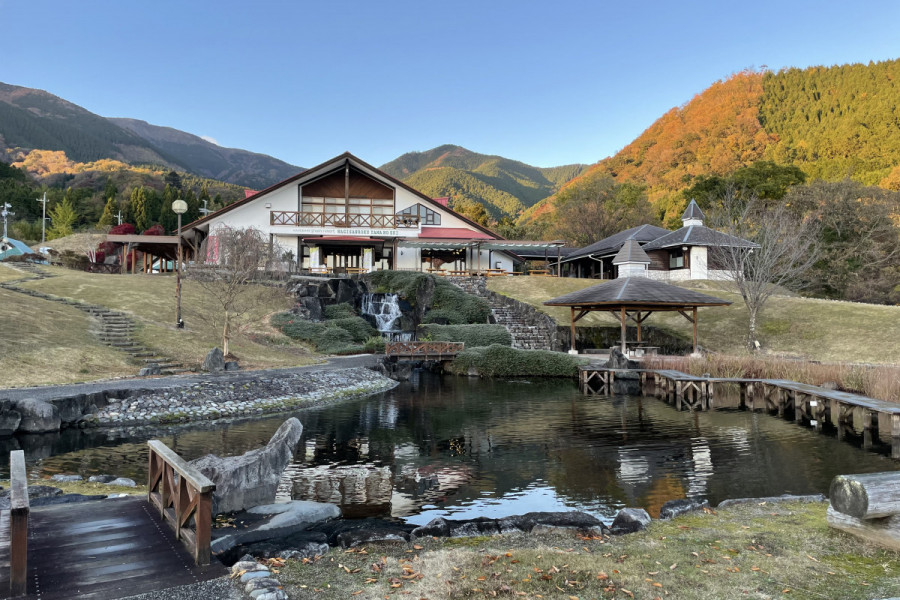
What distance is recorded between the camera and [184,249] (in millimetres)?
52469

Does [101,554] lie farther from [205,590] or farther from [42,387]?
[42,387]

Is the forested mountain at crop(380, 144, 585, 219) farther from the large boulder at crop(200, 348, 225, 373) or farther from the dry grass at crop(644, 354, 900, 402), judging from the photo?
the large boulder at crop(200, 348, 225, 373)

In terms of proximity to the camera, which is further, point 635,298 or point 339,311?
point 339,311

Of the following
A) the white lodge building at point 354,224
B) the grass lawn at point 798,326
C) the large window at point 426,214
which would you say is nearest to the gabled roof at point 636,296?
the grass lawn at point 798,326

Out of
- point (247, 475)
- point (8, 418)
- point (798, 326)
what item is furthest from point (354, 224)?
point (247, 475)

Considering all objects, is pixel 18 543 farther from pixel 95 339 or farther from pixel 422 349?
pixel 422 349

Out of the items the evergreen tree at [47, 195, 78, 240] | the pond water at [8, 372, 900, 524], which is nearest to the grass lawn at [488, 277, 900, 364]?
the pond water at [8, 372, 900, 524]

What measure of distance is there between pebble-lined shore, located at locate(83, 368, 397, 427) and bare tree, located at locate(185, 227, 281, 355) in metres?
4.77

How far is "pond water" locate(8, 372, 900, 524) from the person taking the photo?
9.80 meters

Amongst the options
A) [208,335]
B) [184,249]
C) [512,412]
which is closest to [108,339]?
[208,335]

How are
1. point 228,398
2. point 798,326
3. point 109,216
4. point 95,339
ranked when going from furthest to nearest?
1. point 109,216
2. point 798,326
3. point 95,339
4. point 228,398

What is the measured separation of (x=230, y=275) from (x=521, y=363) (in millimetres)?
13820

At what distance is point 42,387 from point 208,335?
9.70 m

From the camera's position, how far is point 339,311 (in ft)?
120
